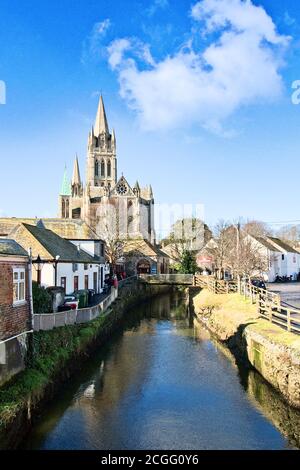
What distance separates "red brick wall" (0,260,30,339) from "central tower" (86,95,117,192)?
9849 centimetres

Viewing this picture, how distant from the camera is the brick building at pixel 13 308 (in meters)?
13.2

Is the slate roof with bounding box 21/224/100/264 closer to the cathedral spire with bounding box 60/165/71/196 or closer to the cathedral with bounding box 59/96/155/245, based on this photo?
the cathedral with bounding box 59/96/155/245

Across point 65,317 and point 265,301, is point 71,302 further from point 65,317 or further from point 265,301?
point 265,301

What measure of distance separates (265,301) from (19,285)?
16.7 metres

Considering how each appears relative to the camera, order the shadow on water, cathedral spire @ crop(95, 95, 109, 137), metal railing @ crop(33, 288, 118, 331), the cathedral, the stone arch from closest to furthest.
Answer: the shadow on water
metal railing @ crop(33, 288, 118, 331)
the stone arch
the cathedral
cathedral spire @ crop(95, 95, 109, 137)

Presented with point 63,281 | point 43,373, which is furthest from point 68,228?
point 43,373

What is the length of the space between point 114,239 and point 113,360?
47.4 meters

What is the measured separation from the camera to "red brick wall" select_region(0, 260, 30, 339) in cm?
1343

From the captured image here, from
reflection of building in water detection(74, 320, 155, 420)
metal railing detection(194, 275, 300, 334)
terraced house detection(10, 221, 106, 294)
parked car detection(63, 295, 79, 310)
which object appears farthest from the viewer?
terraced house detection(10, 221, 106, 294)

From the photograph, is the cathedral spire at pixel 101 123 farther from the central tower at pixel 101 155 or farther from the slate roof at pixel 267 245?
the slate roof at pixel 267 245

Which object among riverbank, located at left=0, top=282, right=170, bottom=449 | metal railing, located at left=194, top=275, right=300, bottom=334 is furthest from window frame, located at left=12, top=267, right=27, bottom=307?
metal railing, located at left=194, top=275, right=300, bottom=334

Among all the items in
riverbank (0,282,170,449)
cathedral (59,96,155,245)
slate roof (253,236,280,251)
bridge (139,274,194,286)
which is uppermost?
cathedral (59,96,155,245)
